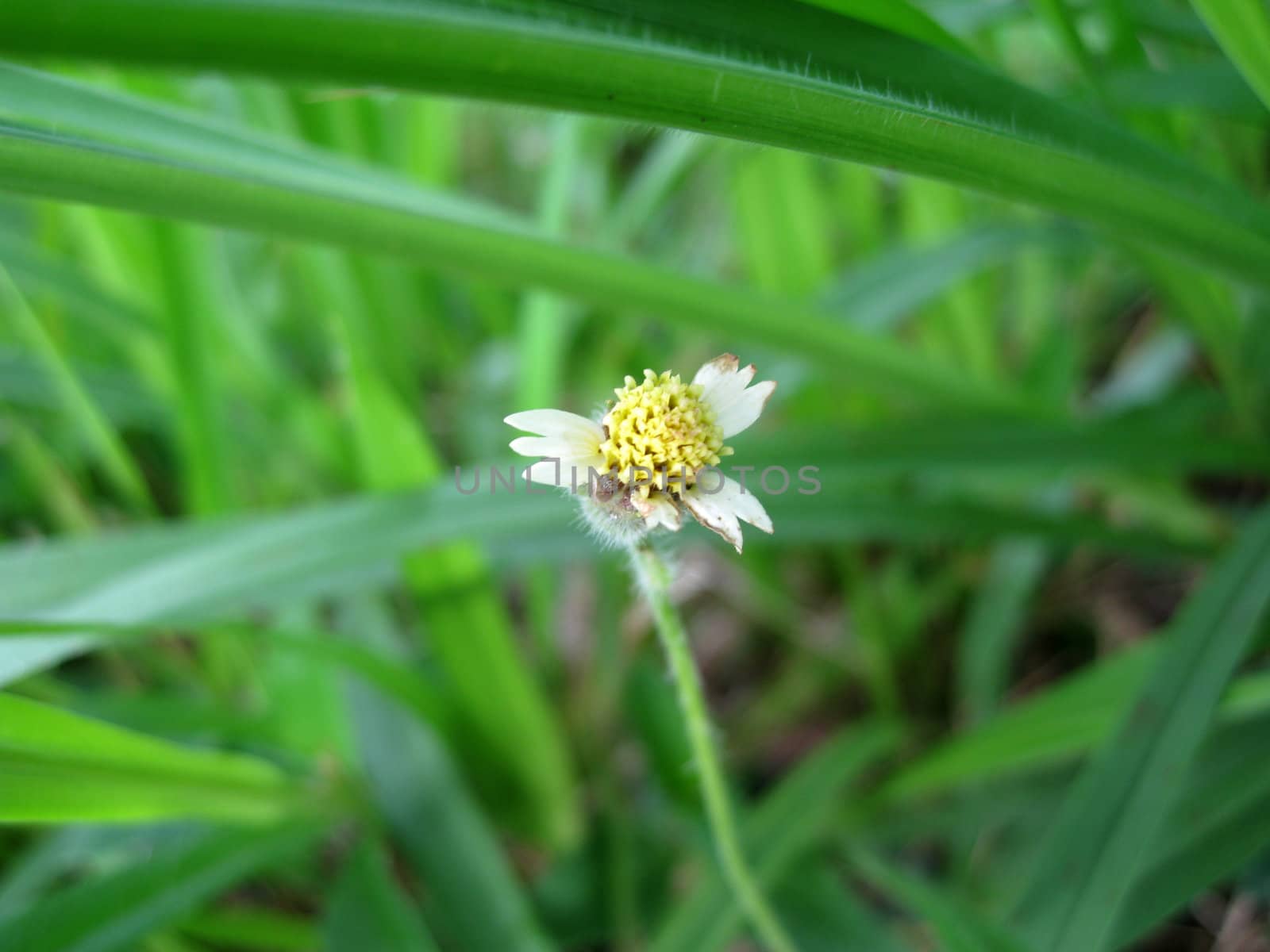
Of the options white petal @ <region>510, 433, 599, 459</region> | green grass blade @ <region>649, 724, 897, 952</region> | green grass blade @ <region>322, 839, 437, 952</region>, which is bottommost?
green grass blade @ <region>649, 724, 897, 952</region>

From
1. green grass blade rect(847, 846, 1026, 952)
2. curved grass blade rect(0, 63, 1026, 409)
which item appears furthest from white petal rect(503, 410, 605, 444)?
green grass blade rect(847, 846, 1026, 952)

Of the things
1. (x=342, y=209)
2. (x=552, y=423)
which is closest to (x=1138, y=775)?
(x=552, y=423)

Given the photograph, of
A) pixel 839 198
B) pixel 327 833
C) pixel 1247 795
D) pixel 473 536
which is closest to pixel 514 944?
pixel 327 833

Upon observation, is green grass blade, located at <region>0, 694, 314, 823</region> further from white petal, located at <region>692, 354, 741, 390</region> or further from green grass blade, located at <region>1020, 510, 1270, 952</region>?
green grass blade, located at <region>1020, 510, 1270, 952</region>

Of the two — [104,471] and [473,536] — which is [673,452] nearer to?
[473,536]

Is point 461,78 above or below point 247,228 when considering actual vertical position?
below

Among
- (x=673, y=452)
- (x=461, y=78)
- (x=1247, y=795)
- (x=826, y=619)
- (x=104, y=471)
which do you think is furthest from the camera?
(x=104, y=471)

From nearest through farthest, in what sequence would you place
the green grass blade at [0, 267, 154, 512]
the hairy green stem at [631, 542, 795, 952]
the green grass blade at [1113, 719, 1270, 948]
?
the hairy green stem at [631, 542, 795, 952] < the green grass blade at [1113, 719, 1270, 948] < the green grass blade at [0, 267, 154, 512]

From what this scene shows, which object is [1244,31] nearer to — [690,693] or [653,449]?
[653,449]
